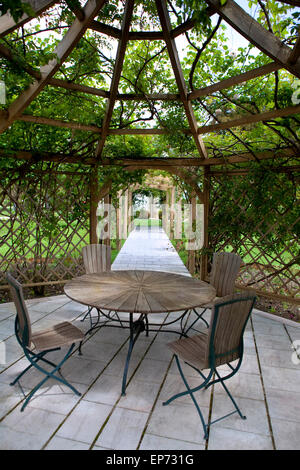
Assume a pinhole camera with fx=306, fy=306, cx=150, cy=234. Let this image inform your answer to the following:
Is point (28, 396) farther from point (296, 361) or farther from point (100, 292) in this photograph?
point (296, 361)

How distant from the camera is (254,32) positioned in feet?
7.07

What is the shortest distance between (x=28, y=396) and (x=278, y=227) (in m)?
3.16

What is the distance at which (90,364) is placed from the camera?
→ 7.57 feet

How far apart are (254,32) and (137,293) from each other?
204 cm

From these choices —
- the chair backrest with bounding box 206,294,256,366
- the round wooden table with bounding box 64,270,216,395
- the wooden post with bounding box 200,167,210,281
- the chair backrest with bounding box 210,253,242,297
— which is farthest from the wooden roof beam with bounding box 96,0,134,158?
the chair backrest with bounding box 206,294,256,366

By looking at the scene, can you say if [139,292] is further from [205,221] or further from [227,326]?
[205,221]

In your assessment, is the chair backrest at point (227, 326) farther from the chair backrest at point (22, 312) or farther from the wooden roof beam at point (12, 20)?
the wooden roof beam at point (12, 20)

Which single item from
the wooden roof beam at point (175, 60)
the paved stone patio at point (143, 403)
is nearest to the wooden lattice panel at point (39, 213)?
the paved stone patio at point (143, 403)

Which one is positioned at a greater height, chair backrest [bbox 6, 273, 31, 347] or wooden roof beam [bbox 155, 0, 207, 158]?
wooden roof beam [bbox 155, 0, 207, 158]

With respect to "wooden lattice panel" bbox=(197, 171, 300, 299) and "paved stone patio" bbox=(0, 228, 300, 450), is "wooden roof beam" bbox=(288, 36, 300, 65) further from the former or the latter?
"paved stone patio" bbox=(0, 228, 300, 450)

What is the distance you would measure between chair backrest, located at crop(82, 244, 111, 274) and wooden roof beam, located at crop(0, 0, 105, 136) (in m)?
1.41

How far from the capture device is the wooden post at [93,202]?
4.32 m

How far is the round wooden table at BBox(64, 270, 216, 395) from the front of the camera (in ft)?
6.49

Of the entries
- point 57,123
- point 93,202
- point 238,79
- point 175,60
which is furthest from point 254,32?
point 93,202
